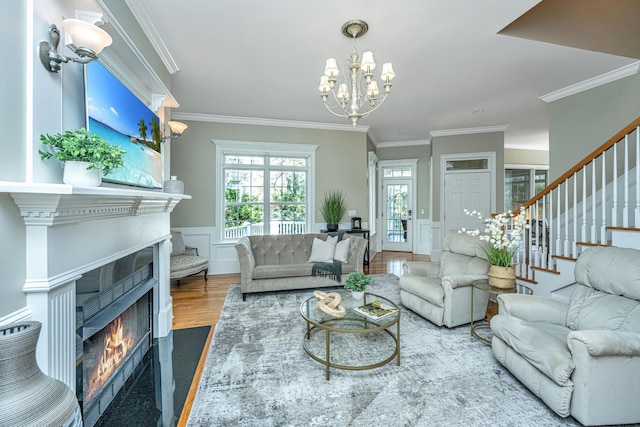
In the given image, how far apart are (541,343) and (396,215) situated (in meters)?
5.66

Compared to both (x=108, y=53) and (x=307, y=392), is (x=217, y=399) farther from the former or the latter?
(x=108, y=53)

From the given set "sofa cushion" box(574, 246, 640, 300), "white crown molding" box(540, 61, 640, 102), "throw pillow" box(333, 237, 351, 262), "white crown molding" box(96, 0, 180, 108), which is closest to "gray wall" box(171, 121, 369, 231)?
"throw pillow" box(333, 237, 351, 262)

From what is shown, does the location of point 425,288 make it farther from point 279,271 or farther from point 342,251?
point 279,271

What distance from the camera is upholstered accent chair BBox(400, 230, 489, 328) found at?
8.94 feet

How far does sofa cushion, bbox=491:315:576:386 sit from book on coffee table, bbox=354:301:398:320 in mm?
800

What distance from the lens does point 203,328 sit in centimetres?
285

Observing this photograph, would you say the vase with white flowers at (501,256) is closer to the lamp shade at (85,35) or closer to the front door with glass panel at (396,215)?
the lamp shade at (85,35)

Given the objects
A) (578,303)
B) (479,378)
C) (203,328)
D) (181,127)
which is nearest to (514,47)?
(578,303)

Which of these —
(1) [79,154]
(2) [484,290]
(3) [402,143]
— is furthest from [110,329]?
(3) [402,143]

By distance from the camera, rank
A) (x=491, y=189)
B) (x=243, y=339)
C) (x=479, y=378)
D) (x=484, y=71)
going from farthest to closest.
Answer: (x=491, y=189) → (x=484, y=71) → (x=243, y=339) → (x=479, y=378)

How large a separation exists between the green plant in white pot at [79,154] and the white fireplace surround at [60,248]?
3.4 inches

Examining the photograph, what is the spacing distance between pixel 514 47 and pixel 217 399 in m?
4.12

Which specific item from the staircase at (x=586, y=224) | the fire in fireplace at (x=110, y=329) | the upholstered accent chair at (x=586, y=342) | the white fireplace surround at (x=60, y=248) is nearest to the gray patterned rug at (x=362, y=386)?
the upholstered accent chair at (x=586, y=342)

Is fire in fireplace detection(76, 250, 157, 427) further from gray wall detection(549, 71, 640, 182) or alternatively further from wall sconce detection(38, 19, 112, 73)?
gray wall detection(549, 71, 640, 182)
